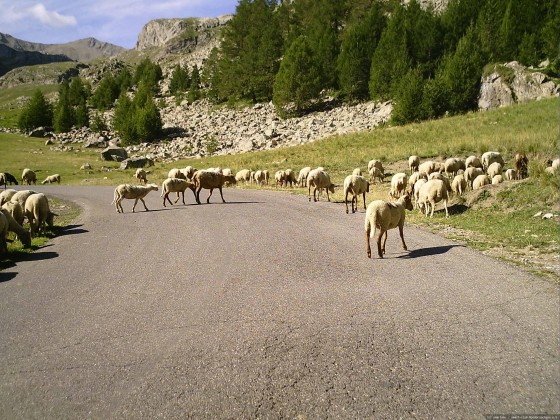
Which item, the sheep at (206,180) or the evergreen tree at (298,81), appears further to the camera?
the evergreen tree at (298,81)

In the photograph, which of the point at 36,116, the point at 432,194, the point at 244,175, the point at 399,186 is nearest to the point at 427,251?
the point at 432,194

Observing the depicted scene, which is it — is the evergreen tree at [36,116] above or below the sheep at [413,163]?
above

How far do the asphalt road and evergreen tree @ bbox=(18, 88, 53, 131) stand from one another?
101451mm

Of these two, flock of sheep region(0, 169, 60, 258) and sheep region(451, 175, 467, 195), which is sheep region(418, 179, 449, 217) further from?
flock of sheep region(0, 169, 60, 258)

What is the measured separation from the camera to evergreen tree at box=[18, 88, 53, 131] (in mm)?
92625

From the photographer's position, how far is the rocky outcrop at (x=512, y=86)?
41.5m

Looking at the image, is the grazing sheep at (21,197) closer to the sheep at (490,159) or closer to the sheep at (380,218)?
the sheep at (380,218)

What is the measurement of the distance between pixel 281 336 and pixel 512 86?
4884 cm

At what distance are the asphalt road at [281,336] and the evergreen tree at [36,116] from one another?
10145 cm

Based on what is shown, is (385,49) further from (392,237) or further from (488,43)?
(392,237)

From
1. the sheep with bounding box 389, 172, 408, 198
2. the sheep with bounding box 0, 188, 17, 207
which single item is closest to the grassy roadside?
the sheep with bounding box 389, 172, 408, 198

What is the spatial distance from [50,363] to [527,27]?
2445 inches

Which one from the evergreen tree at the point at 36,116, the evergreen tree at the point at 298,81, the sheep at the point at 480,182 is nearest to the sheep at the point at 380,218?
the sheep at the point at 480,182

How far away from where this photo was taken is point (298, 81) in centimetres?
5825
